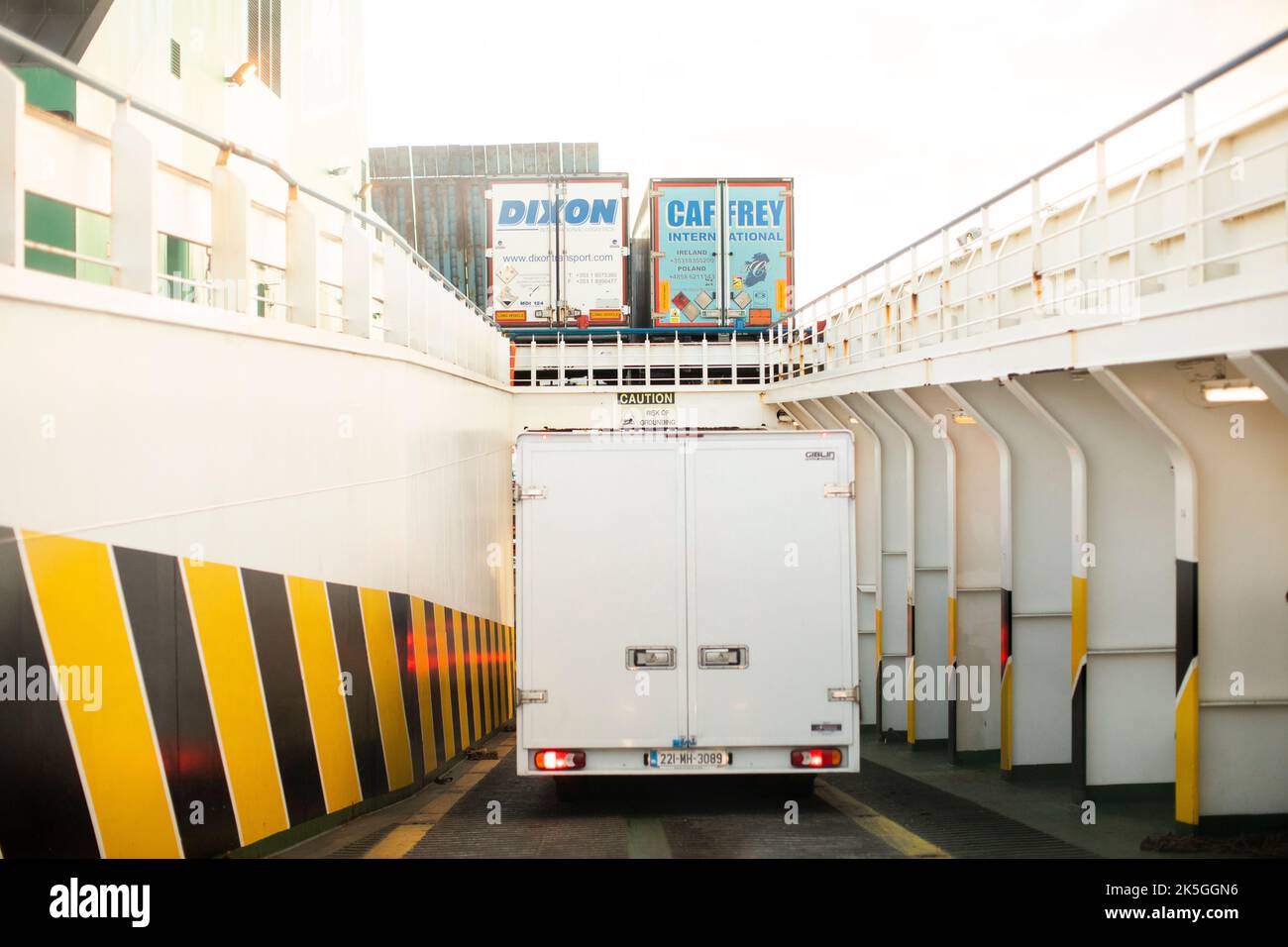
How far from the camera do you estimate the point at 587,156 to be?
34.4 metres

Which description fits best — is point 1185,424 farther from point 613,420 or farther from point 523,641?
point 613,420

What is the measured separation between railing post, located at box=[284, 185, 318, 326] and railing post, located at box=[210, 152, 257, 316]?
1110 mm

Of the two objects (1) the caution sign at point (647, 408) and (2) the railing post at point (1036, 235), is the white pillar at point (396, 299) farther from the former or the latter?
(1) the caution sign at point (647, 408)

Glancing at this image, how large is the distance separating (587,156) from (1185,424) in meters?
28.8

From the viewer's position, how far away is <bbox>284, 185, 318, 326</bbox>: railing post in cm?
849

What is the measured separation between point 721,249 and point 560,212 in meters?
4.91

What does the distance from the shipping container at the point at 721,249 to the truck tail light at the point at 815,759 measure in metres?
24.0

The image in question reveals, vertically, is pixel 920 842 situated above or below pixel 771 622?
below

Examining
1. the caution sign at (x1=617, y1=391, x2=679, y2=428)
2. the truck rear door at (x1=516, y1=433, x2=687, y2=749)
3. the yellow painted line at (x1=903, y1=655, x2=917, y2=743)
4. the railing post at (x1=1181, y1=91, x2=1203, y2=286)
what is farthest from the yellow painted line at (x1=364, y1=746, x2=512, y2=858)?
the caution sign at (x1=617, y1=391, x2=679, y2=428)

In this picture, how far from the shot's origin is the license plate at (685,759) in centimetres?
806

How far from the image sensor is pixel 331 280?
13.0 metres

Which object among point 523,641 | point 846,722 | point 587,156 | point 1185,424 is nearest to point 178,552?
point 523,641

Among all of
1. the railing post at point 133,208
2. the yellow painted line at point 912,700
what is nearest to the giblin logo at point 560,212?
the yellow painted line at point 912,700

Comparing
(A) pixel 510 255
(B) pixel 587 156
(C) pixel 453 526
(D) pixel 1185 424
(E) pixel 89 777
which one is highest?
(B) pixel 587 156
